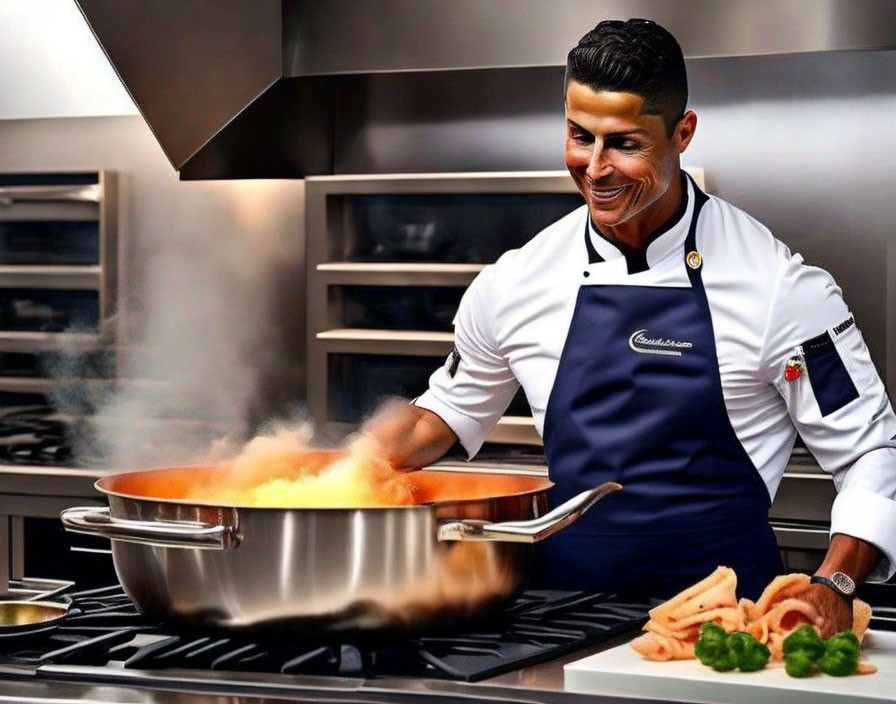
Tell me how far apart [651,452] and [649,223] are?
1.17ft

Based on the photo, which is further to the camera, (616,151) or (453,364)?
(453,364)

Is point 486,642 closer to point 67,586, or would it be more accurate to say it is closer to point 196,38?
point 67,586

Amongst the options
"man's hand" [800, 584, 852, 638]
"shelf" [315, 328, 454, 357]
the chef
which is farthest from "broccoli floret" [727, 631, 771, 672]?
"shelf" [315, 328, 454, 357]

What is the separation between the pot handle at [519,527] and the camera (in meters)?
1.55

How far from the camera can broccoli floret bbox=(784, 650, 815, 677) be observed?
1451 mm

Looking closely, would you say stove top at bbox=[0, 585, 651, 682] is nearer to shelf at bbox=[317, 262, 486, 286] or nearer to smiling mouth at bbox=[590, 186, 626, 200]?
smiling mouth at bbox=[590, 186, 626, 200]

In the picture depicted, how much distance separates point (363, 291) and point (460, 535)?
2.46 m

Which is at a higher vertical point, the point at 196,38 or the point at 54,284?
the point at 196,38

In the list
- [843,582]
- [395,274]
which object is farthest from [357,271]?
[843,582]

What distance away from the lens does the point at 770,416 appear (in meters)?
2.28

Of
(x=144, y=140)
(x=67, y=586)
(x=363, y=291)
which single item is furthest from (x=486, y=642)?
(x=144, y=140)

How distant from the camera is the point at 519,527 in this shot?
1557 mm

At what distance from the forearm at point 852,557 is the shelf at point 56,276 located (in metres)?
2.63

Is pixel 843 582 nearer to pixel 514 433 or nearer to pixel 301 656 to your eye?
pixel 301 656
